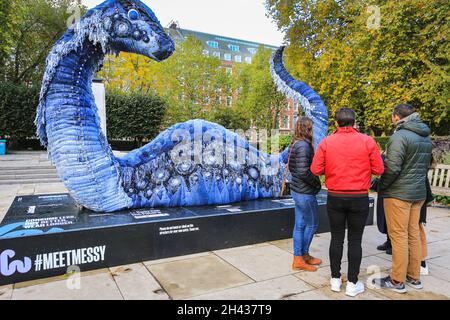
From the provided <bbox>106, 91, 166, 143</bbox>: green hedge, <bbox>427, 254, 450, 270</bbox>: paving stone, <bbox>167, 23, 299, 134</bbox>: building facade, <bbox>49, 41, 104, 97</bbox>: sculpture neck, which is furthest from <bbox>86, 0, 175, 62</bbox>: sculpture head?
<bbox>167, 23, 299, 134</bbox>: building facade

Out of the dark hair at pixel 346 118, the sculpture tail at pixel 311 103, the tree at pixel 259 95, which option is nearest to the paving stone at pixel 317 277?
the dark hair at pixel 346 118

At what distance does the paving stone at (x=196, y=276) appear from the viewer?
3.44m

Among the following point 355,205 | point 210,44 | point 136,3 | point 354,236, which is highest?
point 210,44

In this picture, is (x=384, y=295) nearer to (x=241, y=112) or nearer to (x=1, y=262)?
(x=1, y=262)

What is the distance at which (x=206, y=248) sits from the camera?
4.61 metres

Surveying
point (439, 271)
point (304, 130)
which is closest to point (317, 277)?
point (439, 271)

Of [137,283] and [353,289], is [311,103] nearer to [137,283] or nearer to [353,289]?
[353,289]

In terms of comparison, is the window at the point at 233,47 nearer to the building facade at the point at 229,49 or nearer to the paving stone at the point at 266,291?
the building facade at the point at 229,49

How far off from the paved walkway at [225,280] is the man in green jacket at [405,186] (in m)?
0.38

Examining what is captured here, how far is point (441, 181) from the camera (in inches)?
311

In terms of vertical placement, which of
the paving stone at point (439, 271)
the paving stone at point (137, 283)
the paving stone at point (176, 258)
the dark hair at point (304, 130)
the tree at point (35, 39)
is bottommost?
the paving stone at point (439, 271)

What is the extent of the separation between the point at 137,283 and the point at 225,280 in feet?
3.25

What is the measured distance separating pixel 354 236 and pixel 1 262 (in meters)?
3.79
